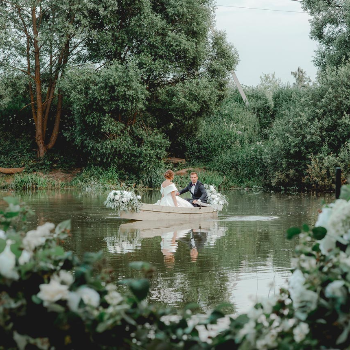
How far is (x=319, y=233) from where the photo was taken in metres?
3.01

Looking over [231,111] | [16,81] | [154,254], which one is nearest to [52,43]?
[16,81]

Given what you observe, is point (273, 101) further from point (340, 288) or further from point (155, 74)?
point (340, 288)

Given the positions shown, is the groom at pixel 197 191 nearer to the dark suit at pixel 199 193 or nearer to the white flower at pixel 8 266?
the dark suit at pixel 199 193

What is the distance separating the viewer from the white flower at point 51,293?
102 inches

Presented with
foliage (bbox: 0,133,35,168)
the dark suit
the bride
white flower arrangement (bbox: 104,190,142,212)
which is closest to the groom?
the dark suit

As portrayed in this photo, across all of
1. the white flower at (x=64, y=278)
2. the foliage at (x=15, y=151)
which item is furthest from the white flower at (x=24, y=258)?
the foliage at (x=15, y=151)

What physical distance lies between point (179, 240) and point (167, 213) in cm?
351

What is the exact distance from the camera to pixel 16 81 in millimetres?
30328

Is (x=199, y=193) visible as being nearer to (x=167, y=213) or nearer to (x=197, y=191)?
(x=197, y=191)

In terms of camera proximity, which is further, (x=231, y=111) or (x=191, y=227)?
(x=231, y=111)

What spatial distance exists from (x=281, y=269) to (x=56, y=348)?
22.6 feet

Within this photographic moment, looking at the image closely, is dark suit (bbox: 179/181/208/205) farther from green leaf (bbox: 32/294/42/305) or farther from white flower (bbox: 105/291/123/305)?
green leaf (bbox: 32/294/42/305)

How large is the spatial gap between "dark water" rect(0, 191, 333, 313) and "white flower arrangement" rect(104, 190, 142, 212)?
0.47 m

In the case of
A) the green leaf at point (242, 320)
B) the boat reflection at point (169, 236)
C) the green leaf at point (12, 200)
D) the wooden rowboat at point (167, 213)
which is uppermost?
the green leaf at point (12, 200)
